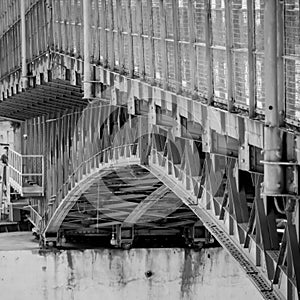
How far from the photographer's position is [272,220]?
1616 cm

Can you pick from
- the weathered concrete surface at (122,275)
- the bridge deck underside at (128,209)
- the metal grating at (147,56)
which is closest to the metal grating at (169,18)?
the metal grating at (147,56)

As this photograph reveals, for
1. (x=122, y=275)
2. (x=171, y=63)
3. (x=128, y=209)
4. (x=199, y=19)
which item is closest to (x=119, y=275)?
(x=122, y=275)

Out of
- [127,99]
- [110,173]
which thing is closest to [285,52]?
[127,99]

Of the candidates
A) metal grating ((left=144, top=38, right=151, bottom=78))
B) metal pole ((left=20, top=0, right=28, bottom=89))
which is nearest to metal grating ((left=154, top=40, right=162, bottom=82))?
metal grating ((left=144, top=38, right=151, bottom=78))

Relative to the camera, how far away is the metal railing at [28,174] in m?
45.8

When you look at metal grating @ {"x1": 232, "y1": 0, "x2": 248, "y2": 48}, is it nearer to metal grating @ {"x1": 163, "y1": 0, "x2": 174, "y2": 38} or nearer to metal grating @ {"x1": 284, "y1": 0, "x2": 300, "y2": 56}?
metal grating @ {"x1": 284, "y1": 0, "x2": 300, "y2": 56}

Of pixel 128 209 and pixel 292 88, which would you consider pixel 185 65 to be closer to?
pixel 292 88

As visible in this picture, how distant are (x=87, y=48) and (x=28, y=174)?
16285 millimetres

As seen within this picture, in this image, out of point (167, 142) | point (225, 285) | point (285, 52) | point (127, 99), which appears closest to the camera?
point (285, 52)

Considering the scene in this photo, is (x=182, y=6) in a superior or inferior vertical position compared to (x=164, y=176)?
superior

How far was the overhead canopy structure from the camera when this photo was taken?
36834 millimetres

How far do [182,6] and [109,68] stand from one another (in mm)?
7602

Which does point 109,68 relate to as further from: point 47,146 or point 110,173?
point 47,146

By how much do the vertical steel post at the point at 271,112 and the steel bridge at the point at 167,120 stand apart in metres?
0.01
